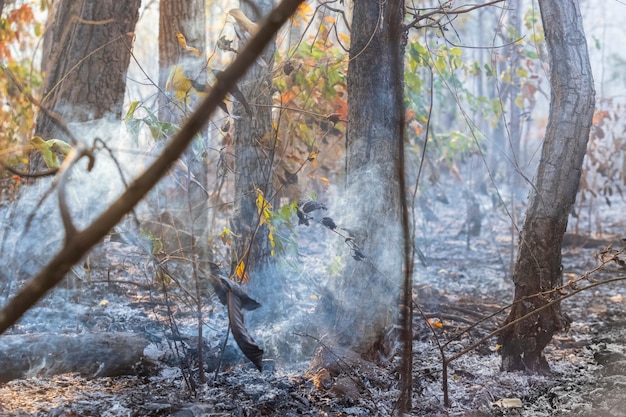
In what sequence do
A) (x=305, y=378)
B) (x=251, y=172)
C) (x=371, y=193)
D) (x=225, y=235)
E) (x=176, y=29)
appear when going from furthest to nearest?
(x=176, y=29) < (x=251, y=172) < (x=225, y=235) < (x=371, y=193) < (x=305, y=378)

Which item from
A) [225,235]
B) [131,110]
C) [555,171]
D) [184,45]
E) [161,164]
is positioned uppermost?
[184,45]

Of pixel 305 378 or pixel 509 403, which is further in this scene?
pixel 305 378

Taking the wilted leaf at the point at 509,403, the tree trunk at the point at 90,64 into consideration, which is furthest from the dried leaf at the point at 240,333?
the tree trunk at the point at 90,64

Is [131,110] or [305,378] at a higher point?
[131,110]

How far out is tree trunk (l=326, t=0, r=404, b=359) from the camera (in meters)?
2.85

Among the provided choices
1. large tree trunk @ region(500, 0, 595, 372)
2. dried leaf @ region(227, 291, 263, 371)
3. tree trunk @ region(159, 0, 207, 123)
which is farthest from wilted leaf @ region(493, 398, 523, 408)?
tree trunk @ region(159, 0, 207, 123)

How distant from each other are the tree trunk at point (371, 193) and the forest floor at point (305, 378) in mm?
188

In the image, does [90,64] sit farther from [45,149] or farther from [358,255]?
[358,255]

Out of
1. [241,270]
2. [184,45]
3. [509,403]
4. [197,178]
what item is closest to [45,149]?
[184,45]

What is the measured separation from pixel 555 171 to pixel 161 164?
7.49ft

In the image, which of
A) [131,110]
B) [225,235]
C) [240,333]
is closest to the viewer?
[240,333]

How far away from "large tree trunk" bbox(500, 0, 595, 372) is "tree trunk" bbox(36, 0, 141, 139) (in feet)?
7.78

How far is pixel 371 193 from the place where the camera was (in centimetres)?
290

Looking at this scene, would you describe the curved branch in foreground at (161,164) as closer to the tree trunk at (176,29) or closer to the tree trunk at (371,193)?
the tree trunk at (371,193)
